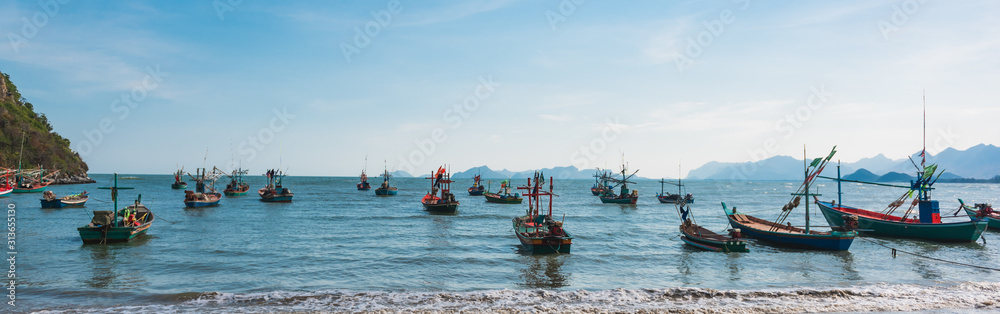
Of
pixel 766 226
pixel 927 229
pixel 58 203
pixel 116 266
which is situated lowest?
pixel 116 266

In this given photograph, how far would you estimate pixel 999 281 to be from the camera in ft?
76.7

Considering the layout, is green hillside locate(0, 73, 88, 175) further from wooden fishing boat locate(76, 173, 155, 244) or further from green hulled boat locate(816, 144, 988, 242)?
green hulled boat locate(816, 144, 988, 242)

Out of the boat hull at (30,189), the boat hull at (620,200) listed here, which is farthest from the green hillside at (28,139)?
the boat hull at (620,200)

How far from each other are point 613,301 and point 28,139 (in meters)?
135

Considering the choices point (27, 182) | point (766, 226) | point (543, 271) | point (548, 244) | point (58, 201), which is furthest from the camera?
point (27, 182)

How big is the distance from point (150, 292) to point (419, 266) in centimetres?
1181

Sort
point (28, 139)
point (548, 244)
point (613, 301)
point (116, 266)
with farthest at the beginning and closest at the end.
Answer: point (28, 139), point (548, 244), point (116, 266), point (613, 301)

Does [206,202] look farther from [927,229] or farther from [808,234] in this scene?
[927,229]

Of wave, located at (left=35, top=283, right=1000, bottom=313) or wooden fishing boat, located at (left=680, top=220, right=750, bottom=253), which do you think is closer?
wave, located at (left=35, top=283, right=1000, bottom=313)

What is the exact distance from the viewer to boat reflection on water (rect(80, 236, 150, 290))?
2253 cm

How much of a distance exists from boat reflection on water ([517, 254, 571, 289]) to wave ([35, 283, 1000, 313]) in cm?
172

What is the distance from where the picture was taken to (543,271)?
2569cm

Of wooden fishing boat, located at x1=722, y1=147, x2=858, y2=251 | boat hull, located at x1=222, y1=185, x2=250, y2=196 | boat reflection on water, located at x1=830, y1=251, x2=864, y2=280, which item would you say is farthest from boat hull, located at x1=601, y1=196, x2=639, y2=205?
boat hull, located at x1=222, y1=185, x2=250, y2=196

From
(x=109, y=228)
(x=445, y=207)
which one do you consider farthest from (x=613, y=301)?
(x=445, y=207)
